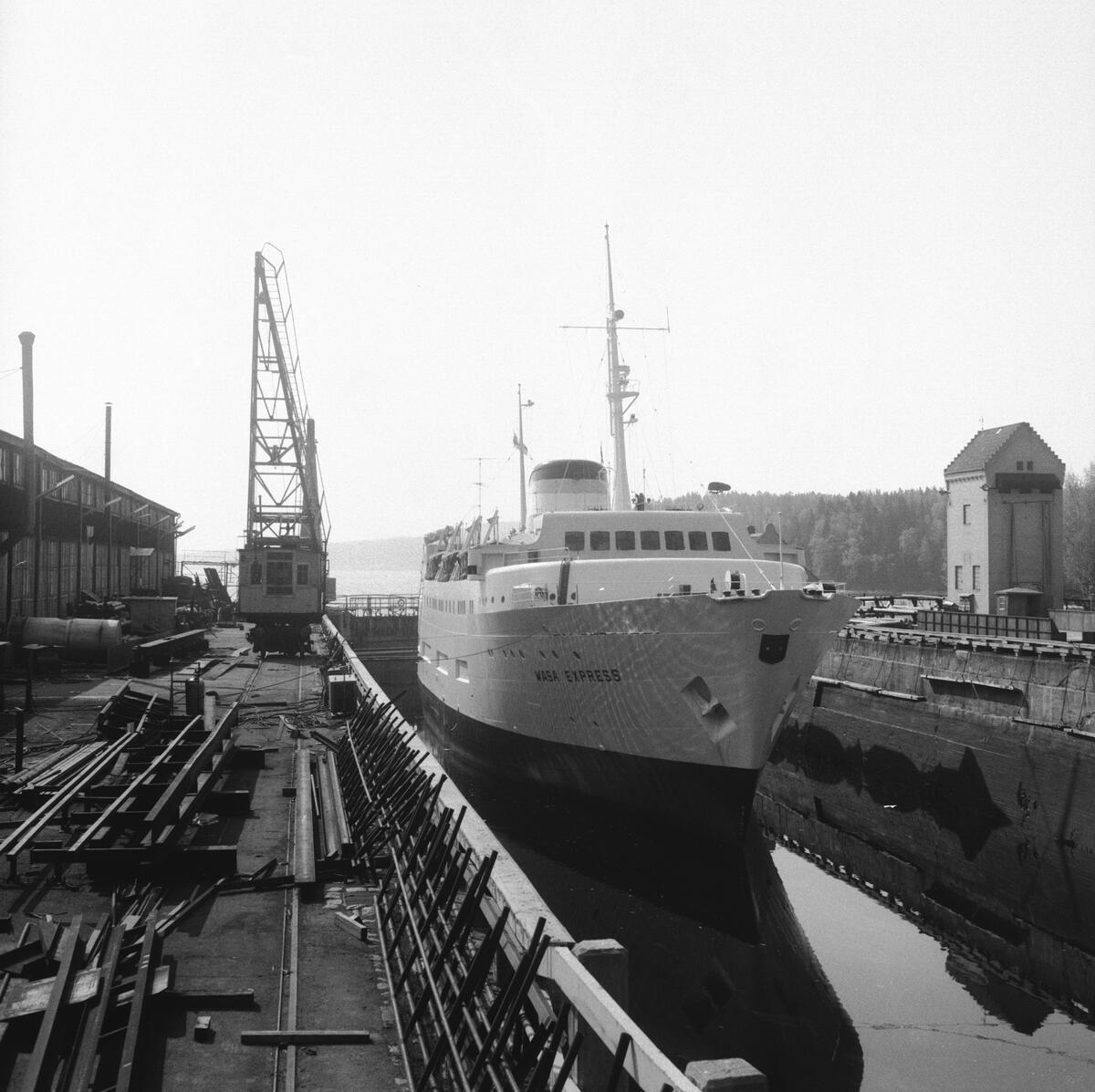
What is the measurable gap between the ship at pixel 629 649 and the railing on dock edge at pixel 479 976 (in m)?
A: 6.12

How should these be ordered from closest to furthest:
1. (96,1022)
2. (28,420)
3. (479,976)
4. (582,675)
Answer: (96,1022) < (479,976) < (582,675) < (28,420)

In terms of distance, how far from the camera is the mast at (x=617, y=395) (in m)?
26.7

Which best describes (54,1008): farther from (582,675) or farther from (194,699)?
(582,675)

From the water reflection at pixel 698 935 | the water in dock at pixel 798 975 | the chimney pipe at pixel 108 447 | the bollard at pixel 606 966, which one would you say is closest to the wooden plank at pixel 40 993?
the bollard at pixel 606 966

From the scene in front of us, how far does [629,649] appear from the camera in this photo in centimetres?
1686

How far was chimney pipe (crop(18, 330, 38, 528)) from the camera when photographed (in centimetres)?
2603

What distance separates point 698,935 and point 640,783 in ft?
13.0

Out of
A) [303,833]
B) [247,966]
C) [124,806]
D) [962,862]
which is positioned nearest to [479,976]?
[247,966]

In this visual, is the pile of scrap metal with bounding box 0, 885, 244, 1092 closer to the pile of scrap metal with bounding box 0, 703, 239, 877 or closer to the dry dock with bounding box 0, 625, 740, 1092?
the dry dock with bounding box 0, 625, 740, 1092

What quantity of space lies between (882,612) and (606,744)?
1079 inches

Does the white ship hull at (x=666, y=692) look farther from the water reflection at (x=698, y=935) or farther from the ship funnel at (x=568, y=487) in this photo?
the ship funnel at (x=568, y=487)

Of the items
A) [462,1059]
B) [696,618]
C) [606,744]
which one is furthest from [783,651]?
[462,1059]

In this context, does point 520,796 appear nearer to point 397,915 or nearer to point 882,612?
point 397,915

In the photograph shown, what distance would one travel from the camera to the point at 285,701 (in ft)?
74.5
